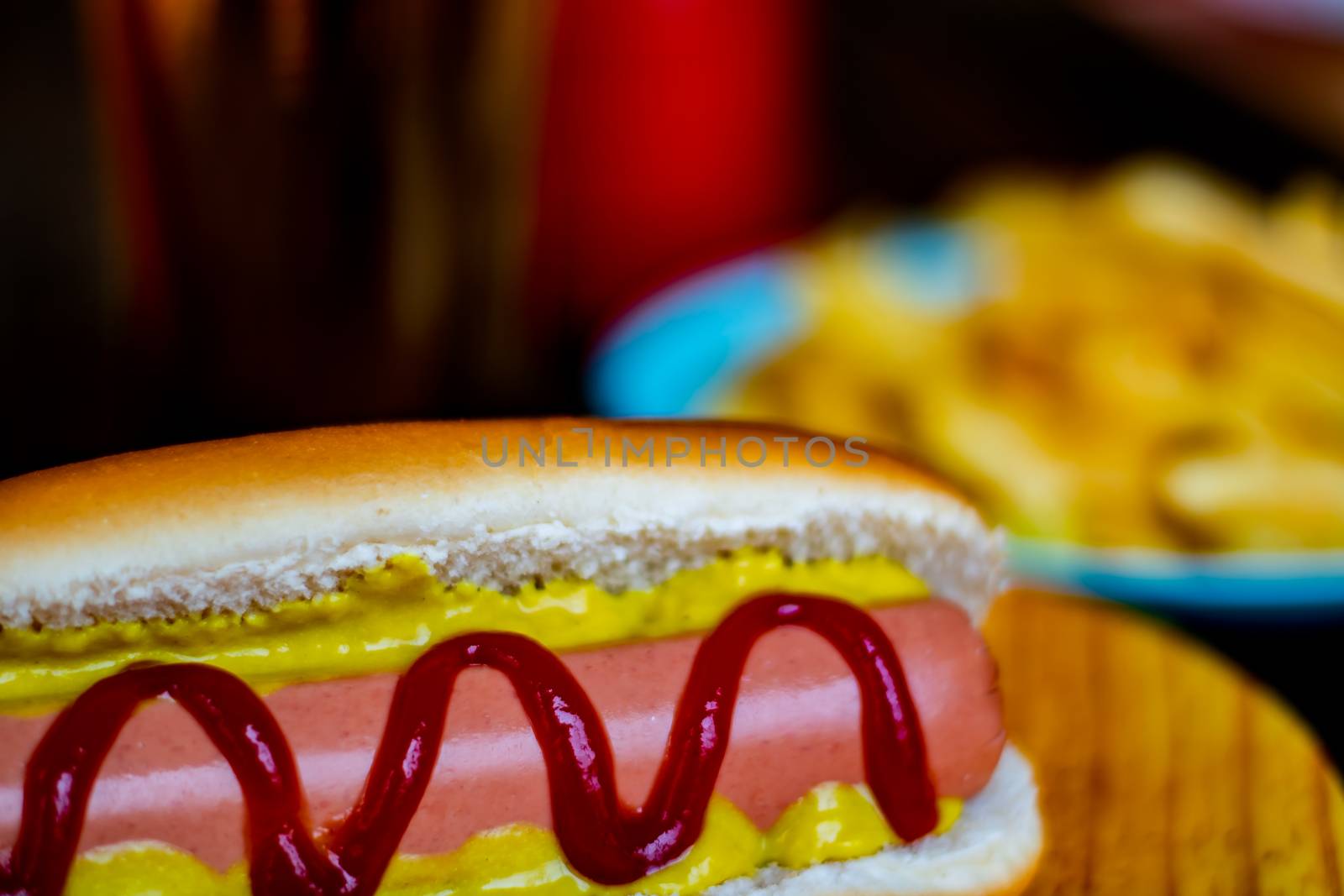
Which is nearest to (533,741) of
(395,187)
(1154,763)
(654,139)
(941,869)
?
(941,869)

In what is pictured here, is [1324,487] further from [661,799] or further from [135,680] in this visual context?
[135,680]

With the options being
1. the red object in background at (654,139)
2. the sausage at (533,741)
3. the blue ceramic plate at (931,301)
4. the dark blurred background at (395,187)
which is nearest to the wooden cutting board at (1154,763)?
the blue ceramic plate at (931,301)

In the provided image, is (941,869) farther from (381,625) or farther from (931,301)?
(931,301)

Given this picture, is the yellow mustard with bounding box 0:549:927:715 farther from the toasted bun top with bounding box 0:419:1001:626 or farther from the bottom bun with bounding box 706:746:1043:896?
the bottom bun with bounding box 706:746:1043:896

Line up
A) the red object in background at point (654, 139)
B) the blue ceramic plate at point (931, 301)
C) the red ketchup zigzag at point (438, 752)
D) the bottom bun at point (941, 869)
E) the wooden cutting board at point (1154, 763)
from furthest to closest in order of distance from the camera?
the red object in background at point (654, 139) → the blue ceramic plate at point (931, 301) → the wooden cutting board at point (1154, 763) → the bottom bun at point (941, 869) → the red ketchup zigzag at point (438, 752)

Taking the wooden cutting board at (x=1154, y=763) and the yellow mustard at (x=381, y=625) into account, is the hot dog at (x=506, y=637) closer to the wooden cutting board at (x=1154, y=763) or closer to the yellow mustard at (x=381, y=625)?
the yellow mustard at (x=381, y=625)
